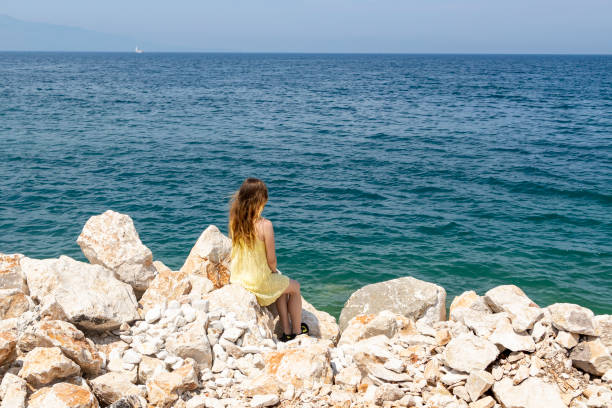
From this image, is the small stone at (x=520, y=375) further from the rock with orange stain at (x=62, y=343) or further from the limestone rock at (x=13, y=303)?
the limestone rock at (x=13, y=303)

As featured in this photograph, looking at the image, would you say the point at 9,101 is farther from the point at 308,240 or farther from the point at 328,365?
the point at 328,365

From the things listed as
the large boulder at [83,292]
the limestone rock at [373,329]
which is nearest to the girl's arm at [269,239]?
the limestone rock at [373,329]

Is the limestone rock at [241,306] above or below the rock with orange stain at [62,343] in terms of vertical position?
below

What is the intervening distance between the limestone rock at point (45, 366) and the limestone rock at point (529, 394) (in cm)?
427

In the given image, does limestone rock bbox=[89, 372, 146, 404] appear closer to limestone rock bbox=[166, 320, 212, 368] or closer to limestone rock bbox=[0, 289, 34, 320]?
limestone rock bbox=[166, 320, 212, 368]

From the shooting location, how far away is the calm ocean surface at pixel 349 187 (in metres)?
14.1

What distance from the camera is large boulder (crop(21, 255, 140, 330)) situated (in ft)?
20.3

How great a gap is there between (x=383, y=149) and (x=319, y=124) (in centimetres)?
972

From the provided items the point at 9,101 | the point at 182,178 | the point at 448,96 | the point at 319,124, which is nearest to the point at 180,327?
the point at 182,178

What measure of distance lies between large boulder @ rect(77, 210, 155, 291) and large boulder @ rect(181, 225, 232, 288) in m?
0.64

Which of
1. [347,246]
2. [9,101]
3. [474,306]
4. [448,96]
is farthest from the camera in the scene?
[448,96]

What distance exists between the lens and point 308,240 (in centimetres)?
1561

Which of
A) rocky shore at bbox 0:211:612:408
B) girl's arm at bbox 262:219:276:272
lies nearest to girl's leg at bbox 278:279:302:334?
rocky shore at bbox 0:211:612:408

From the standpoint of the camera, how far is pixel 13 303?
6.37 metres
